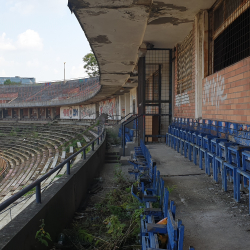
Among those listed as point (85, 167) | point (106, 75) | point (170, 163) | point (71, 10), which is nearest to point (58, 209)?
point (85, 167)

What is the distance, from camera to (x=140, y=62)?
9.76 meters

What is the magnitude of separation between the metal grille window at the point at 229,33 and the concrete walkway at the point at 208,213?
2.68 m

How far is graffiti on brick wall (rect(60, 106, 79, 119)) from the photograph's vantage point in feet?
116

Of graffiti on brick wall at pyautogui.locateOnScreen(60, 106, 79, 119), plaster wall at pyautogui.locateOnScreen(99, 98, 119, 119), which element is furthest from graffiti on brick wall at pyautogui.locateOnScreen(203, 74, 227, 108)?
graffiti on brick wall at pyautogui.locateOnScreen(60, 106, 79, 119)

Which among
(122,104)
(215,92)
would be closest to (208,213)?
(215,92)

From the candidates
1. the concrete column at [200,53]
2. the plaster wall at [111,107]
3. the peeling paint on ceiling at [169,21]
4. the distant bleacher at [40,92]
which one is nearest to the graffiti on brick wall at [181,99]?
the concrete column at [200,53]

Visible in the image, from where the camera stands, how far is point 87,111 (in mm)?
33906

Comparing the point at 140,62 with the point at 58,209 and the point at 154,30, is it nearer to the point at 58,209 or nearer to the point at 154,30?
the point at 154,30

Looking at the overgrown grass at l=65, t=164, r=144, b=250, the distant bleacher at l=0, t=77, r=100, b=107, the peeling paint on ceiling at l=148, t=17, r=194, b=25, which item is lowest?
the overgrown grass at l=65, t=164, r=144, b=250

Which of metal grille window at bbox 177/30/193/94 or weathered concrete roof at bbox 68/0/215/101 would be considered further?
metal grille window at bbox 177/30/193/94

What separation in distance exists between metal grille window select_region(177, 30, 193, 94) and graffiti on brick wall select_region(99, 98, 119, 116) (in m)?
16.6

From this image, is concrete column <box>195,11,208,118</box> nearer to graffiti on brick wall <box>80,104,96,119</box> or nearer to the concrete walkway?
the concrete walkway

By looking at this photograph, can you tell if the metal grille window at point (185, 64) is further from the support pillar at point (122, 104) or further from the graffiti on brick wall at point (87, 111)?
the graffiti on brick wall at point (87, 111)

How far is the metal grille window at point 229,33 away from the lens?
191 inches
